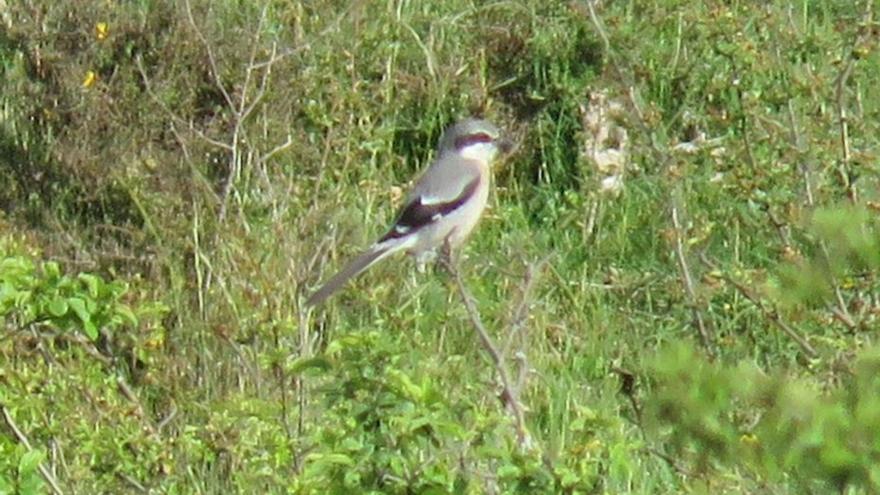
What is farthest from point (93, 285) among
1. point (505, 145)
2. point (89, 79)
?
point (505, 145)

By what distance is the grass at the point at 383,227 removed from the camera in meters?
4.25

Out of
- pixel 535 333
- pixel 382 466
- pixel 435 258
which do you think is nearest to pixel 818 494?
A: pixel 382 466

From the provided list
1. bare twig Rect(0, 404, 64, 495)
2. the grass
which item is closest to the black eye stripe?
the grass

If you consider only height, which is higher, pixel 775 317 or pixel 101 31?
pixel 775 317

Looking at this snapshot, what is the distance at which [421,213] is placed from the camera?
25.3 feet

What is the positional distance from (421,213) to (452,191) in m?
0.22

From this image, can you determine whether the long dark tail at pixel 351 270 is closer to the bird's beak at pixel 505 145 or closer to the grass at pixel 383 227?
the grass at pixel 383 227

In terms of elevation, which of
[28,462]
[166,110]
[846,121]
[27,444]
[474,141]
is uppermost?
[28,462]

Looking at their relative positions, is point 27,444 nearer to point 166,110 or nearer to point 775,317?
point 775,317

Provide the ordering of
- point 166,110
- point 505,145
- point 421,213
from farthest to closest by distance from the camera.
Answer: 1. point 505,145
2. point 421,213
3. point 166,110

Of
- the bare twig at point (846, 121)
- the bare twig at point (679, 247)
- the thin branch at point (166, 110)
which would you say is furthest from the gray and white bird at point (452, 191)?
the bare twig at point (846, 121)

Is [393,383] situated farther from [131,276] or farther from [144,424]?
[131,276]

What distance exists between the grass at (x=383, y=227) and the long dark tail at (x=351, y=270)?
7 cm

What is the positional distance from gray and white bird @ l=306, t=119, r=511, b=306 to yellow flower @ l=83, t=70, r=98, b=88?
4.09 feet
